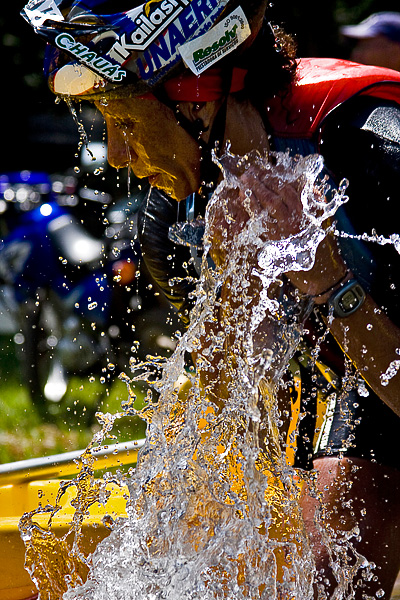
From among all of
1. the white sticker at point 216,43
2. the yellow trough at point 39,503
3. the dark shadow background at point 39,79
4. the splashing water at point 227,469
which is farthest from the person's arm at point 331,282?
the dark shadow background at point 39,79

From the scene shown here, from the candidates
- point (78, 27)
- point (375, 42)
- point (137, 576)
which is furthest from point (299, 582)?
point (375, 42)

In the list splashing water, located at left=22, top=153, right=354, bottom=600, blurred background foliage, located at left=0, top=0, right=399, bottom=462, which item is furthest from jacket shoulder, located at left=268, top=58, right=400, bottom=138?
blurred background foliage, located at left=0, top=0, right=399, bottom=462

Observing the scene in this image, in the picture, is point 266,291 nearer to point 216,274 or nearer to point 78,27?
point 216,274

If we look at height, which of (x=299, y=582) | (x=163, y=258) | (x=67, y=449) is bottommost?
(x=67, y=449)

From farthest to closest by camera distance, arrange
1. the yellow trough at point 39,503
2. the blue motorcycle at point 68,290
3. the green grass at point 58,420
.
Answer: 1. the blue motorcycle at point 68,290
2. the green grass at point 58,420
3. the yellow trough at point 39,503

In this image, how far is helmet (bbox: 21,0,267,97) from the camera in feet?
6.48

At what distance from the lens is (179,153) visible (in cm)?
214

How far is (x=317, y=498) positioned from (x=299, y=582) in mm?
261

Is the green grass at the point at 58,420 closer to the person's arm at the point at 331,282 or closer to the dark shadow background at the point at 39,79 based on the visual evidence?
the dark shadow background at the point at 39,79

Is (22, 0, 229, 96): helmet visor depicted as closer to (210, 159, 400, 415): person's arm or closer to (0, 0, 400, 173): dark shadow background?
(210, 159, 400, 415): person's arm

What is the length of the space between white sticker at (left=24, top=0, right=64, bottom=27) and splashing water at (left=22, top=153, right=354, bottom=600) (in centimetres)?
58

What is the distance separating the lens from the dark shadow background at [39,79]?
21.7 feet

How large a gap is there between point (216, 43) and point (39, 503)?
5.90 feet

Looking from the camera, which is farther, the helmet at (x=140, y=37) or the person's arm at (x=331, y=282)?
the helmet at (x=140, y=37)
